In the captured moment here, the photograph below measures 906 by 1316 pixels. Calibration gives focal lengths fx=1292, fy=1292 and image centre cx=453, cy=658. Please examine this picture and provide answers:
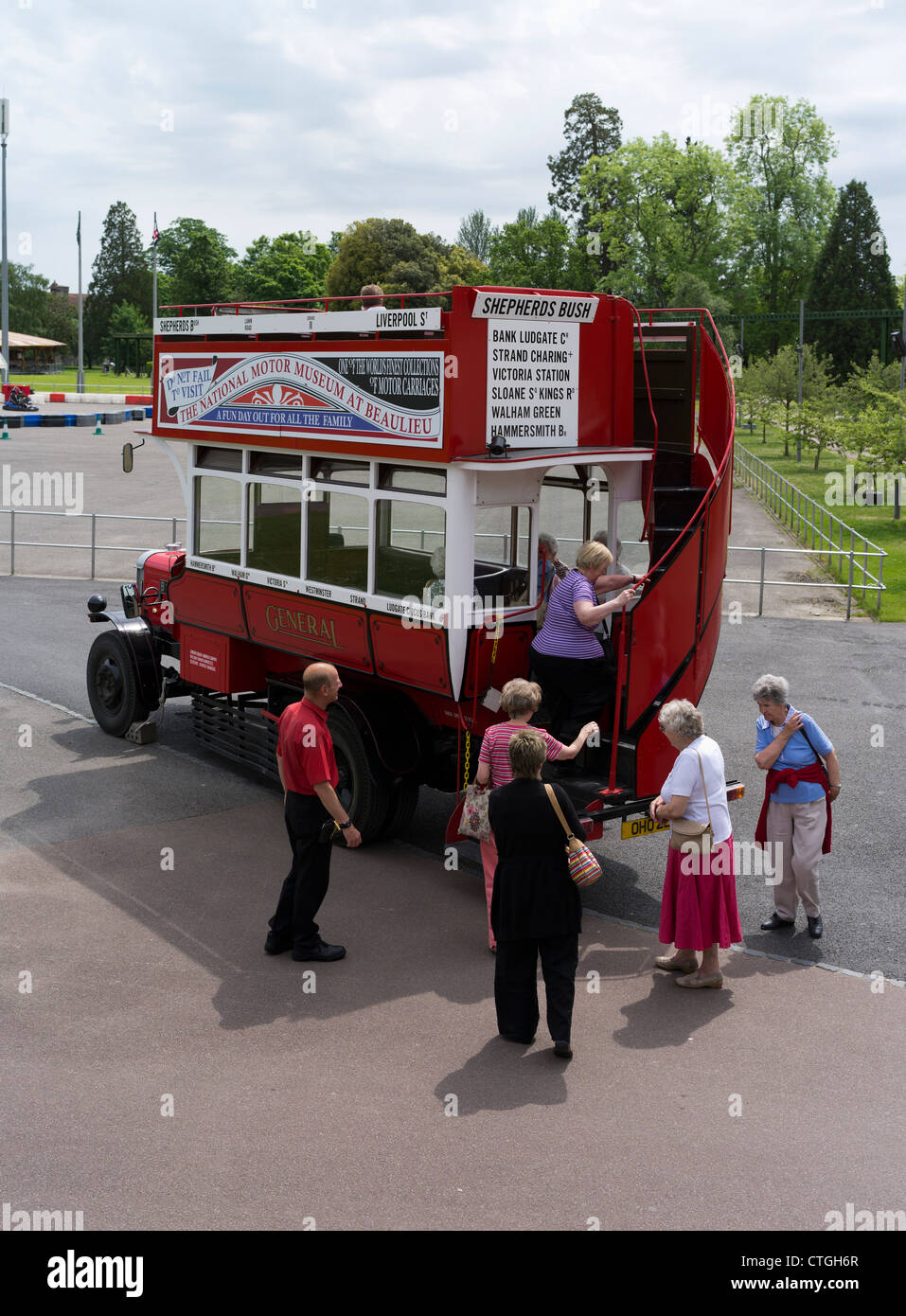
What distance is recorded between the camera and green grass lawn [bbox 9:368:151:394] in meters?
82.9

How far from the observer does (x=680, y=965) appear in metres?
7.50

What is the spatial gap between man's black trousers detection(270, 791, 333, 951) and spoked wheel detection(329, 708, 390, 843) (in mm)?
1758

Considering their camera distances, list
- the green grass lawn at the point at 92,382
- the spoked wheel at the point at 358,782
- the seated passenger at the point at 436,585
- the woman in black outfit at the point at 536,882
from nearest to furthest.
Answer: the woman in black outfit at the point at 536,882
the seated passenger at the point at 436,585
the spoked wheel at the point at 358,782
the green grass lawn at the point at 92,382

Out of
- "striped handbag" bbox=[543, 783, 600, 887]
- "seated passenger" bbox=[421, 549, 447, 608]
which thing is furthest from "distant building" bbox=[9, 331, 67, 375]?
"striped handbag" bbox=[543, 783, 600, 887]

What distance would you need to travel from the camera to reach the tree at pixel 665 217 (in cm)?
6769

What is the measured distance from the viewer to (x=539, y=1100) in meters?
6.05

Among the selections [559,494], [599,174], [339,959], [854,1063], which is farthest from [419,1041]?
[599,174]

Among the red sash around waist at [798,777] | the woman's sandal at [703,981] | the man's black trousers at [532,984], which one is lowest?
→ the woman's sandal at [703,981]

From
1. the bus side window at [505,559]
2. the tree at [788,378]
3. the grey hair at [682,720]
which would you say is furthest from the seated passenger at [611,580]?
A: the tree at [788,378]

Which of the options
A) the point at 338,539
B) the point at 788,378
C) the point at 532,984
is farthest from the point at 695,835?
the point at 788,378

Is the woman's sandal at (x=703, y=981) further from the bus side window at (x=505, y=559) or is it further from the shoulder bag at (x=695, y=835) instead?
the bus side window at (x=505, y=559)

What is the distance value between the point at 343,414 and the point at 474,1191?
549cm

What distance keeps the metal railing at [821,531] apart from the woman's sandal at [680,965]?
8.99m

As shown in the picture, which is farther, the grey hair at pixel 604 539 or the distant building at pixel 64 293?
the distant building at pixel 64 293
